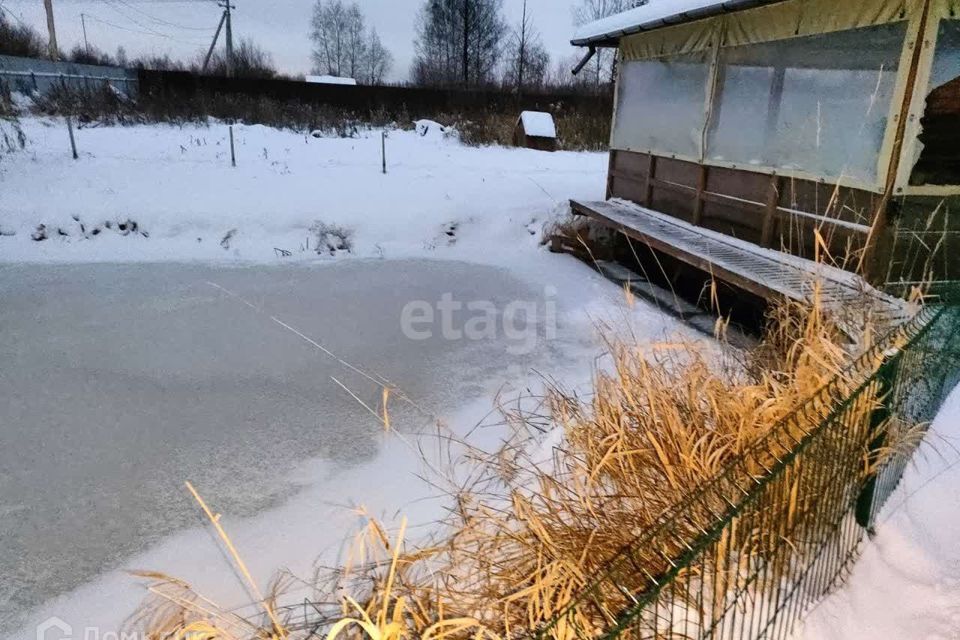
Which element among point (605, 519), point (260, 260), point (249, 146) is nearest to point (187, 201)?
point (260, 260)

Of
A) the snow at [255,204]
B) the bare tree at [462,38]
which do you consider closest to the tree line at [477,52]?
the bare tree at [462,38]

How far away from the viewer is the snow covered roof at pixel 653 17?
191 inches

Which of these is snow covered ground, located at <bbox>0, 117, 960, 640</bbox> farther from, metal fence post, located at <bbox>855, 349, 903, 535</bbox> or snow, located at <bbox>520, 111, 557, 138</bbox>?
snow, located at <bbox>520, 111, 557, 138</bbox>

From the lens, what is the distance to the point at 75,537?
8.66 feet

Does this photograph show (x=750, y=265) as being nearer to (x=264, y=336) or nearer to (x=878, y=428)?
(x=878, y=428)

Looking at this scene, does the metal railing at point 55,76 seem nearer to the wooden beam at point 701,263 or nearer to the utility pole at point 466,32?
the wooden beam at point 701,263

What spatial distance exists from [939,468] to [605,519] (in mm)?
1565

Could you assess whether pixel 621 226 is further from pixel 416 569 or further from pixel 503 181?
pixel 416 569

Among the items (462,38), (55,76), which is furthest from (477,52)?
(55,76)

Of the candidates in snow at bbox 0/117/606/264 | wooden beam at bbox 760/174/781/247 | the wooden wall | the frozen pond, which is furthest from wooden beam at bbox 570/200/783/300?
snow at bbox 0/117/606/264

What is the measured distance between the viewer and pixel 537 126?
1259 cm

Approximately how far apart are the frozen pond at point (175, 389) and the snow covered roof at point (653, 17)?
2.63m

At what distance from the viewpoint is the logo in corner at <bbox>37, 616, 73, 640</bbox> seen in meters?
2.20

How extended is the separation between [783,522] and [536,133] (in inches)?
445
